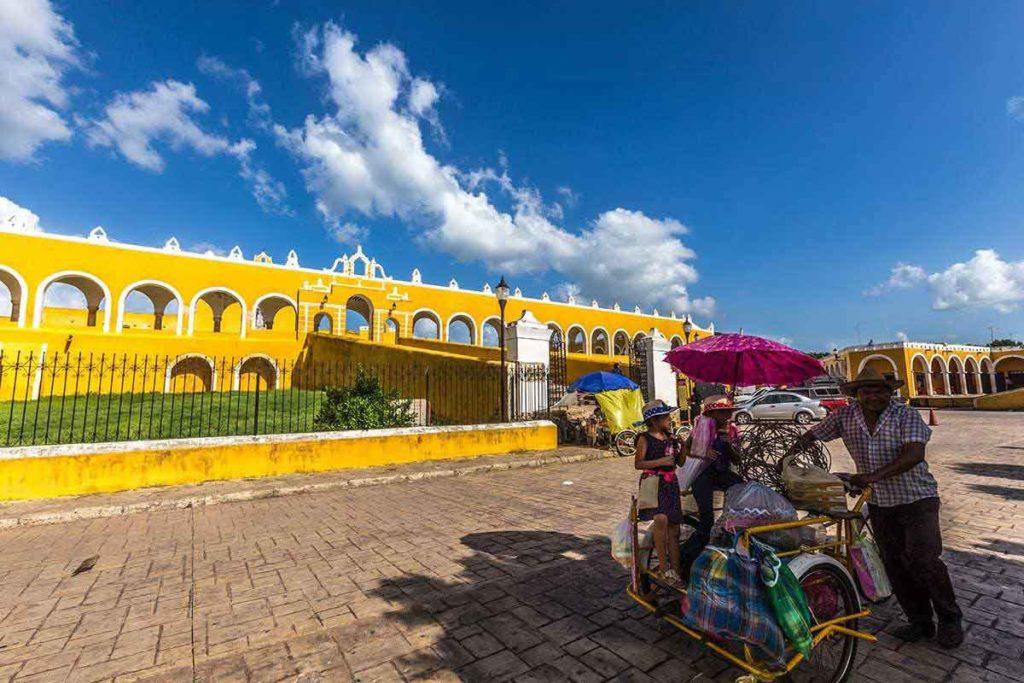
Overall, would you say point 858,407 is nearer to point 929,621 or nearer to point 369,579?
point 929,621

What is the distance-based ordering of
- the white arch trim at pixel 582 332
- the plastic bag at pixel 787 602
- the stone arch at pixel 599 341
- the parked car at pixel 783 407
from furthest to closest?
the stone arch at pixel 599 341
the white arch trim at pixel 582 332
the parked car at pixel 783 407
the plastic bag at pixel 787 602

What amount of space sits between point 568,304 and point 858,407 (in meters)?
36.0

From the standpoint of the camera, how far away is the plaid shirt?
2.55 m

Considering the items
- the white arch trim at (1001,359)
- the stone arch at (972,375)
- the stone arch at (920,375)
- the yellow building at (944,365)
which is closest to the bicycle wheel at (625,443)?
the yellow building at (944,365)

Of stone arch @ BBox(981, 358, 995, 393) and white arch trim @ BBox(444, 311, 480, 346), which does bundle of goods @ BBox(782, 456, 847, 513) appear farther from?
stone arch @ BBox(981, 358, 995, 393)

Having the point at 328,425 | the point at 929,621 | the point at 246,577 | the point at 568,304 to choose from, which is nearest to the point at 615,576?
the point at 929,621

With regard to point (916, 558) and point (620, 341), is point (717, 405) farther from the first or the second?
point (620, 341)

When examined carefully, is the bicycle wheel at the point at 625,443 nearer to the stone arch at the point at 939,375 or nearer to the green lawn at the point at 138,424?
the green lawn at the point at 138,424

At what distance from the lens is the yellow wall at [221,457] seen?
6.23 metres

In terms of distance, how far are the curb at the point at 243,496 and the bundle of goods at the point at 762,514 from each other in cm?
613

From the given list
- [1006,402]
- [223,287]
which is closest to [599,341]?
[1006,402]

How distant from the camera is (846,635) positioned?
2.23m

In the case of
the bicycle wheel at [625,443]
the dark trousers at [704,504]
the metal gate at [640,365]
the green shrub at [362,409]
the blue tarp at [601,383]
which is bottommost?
the bicycle wheel at [625,443]

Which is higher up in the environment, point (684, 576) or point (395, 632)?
point (684, 576)
